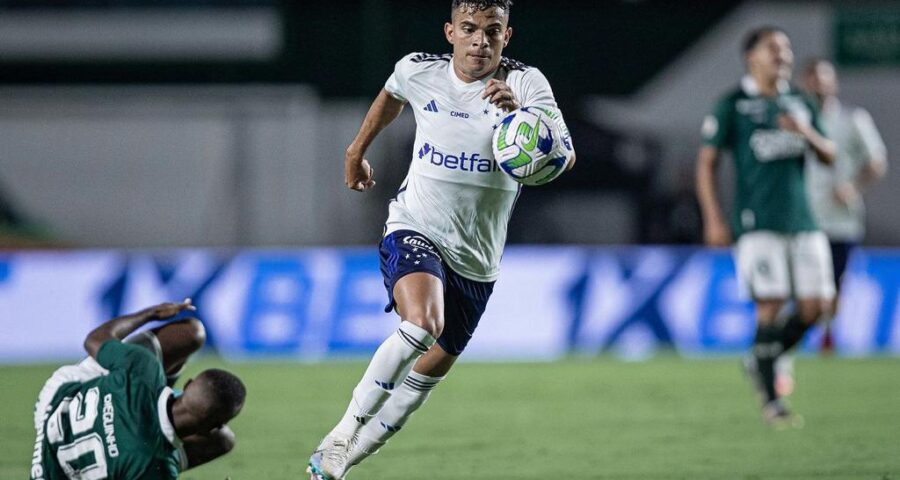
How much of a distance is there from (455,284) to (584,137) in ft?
37.8

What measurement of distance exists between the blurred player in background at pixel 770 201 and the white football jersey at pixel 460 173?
2.96 metres

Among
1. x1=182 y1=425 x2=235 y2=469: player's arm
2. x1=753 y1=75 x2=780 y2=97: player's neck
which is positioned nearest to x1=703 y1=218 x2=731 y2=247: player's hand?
x1=753 y1=75 x2=780 y2=97: player's neck

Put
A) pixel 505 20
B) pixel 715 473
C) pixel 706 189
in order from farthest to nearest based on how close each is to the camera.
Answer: pixel 706 189
pixel 715 473
pixel 505 20

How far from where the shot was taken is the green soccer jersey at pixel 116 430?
5.21 m

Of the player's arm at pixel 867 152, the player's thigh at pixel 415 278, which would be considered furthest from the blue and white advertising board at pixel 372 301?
the player's thigh at pixel 415 278

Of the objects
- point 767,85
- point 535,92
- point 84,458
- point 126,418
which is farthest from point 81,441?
point 767,85

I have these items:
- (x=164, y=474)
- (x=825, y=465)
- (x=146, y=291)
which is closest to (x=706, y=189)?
(x=825, y=465)

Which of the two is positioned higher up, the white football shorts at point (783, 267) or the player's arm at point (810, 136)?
the player's arm at point (810, 136)

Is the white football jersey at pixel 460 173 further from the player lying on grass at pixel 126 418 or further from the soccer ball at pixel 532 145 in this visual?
the player lying on grass at pixel 126 418

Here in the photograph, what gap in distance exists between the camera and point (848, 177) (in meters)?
12.7

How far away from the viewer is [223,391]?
5129mm

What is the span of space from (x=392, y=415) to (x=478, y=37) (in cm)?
158

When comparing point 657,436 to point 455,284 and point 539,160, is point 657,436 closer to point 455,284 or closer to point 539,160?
point 455,284

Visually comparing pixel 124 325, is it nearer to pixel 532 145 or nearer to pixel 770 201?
pixel 532 145
